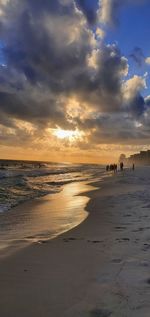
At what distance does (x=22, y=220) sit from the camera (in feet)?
41.0

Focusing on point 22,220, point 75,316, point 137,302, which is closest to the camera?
point 75,316

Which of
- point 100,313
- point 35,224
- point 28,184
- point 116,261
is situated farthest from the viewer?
point 28,184

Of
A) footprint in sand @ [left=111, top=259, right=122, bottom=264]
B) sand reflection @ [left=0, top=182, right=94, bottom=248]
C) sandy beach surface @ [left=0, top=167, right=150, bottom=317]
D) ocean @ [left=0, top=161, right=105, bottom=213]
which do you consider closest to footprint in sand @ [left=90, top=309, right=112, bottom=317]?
sandy beach surface @ [left=0, top=167, right=150, bottom=317]

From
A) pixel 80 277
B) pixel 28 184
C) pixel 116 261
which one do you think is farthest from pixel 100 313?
pixel 28 184

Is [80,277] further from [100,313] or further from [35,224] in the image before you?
[35,224]

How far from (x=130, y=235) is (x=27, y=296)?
4.38 meters

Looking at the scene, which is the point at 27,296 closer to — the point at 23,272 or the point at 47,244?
the point at 23,272

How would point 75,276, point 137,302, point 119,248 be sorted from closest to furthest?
point 137,302 → point 75,276 → point 119,248

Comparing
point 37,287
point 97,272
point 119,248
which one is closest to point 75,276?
point 97,272

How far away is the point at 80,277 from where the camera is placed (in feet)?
17.9

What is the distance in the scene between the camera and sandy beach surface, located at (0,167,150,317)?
13.9 ft

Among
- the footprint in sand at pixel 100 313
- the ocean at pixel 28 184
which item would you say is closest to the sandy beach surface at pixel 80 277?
the footprint in sand at pixel 100 313

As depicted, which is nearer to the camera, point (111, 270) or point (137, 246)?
point (111, 270)

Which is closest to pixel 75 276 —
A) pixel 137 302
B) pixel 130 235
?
pixel 137 302
